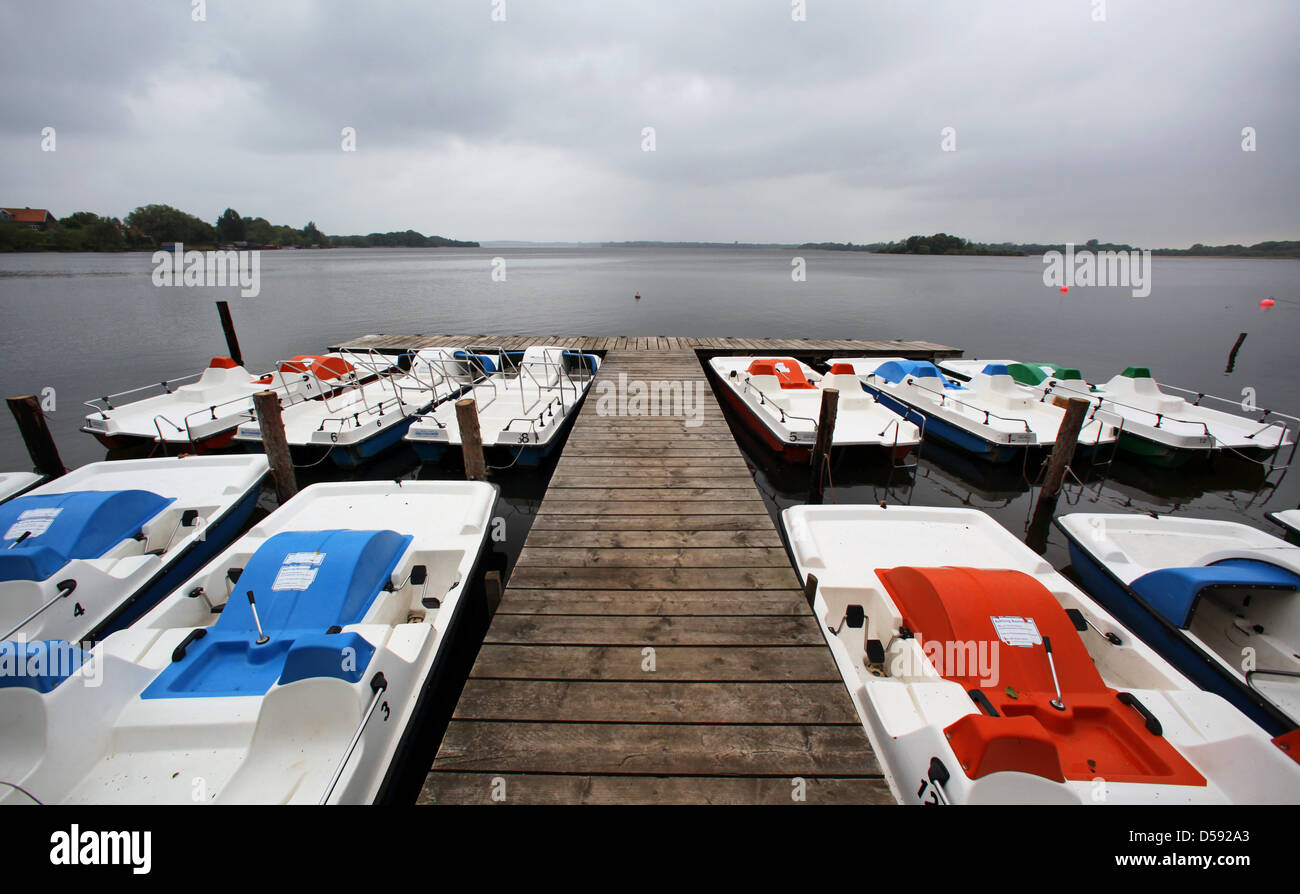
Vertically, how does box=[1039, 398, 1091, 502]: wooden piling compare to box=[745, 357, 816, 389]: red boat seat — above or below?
below

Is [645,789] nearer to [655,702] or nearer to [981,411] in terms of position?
[655,702]

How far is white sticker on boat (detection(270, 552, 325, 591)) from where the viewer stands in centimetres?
417

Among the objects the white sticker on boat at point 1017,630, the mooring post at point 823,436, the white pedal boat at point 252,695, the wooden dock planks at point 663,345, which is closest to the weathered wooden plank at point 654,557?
the white pedal boat at point 252,695

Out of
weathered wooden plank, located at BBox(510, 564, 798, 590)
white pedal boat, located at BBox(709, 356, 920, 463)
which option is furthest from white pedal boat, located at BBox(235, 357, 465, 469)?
white pedal boat, located at BBox(709, 356, 920, 463)

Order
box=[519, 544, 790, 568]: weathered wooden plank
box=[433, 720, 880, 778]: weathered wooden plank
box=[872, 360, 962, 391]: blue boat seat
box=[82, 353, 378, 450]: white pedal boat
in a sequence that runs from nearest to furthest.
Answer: box=[433, 720, 880, 778]: weathered wooden plank
box=[519, 544, 790, 568]: weathered wooden plank
box=[82, 353, 378, 450]: white pedal boat
box=[872, 360, 962, 391]: blue boat seat

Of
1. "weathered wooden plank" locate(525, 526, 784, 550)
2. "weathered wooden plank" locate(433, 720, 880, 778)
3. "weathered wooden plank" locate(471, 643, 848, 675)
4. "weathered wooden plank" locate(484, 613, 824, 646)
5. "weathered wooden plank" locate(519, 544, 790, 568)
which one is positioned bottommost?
"weathered wooden plank" locate(433, 720, 880, 778)

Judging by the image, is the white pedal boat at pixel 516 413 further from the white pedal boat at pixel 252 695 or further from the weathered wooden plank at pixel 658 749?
the weathered wooden plank at pixel 658 749

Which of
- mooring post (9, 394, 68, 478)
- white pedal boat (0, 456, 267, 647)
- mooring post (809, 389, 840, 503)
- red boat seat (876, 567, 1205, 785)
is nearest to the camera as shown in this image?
red boat seat (876, 567, 1205, 785)

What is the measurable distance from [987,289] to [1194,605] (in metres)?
67.2

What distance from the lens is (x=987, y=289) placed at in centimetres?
5788

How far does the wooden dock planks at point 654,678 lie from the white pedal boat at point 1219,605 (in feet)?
11.5

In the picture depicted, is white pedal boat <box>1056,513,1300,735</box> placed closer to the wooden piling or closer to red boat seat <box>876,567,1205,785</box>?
red boat seat <box>876,567,1205,785</box>

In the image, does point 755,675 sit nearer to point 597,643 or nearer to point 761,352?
point 597,643

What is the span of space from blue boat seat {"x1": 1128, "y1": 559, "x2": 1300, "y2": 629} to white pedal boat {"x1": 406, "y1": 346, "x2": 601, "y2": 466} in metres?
8.23
